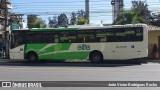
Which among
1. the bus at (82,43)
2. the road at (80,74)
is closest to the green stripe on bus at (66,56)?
the bus at (82,43)

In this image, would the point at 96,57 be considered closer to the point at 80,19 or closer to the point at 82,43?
the point at 82,43

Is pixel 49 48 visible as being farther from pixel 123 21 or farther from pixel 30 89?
pixel 123 21

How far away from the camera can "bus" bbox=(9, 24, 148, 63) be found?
27.0 metres

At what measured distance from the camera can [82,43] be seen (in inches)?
1125

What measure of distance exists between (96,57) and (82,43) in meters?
1.53

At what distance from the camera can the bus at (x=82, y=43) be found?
27.0 m

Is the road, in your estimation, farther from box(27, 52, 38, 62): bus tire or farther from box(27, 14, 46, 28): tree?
box(27, 14, 46, 28): tree

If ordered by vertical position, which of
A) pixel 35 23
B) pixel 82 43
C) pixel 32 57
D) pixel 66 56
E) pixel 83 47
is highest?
pixel 35 23

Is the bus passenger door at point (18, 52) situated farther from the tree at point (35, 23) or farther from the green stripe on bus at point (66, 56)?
the tree at point (35, 23)

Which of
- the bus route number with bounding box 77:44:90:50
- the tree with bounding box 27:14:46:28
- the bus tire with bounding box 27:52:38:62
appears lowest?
the bus tire with bounding box 27:52:38:62

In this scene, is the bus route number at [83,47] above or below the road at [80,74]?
above

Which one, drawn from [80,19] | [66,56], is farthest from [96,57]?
[80,19]

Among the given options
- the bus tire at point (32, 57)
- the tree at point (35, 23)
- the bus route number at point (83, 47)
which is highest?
the tree at point (35, 23)

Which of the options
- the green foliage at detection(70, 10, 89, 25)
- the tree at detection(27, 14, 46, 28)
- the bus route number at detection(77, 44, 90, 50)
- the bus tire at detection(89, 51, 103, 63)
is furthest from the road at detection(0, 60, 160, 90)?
the tree at detection(27, 14, 46, 28)
